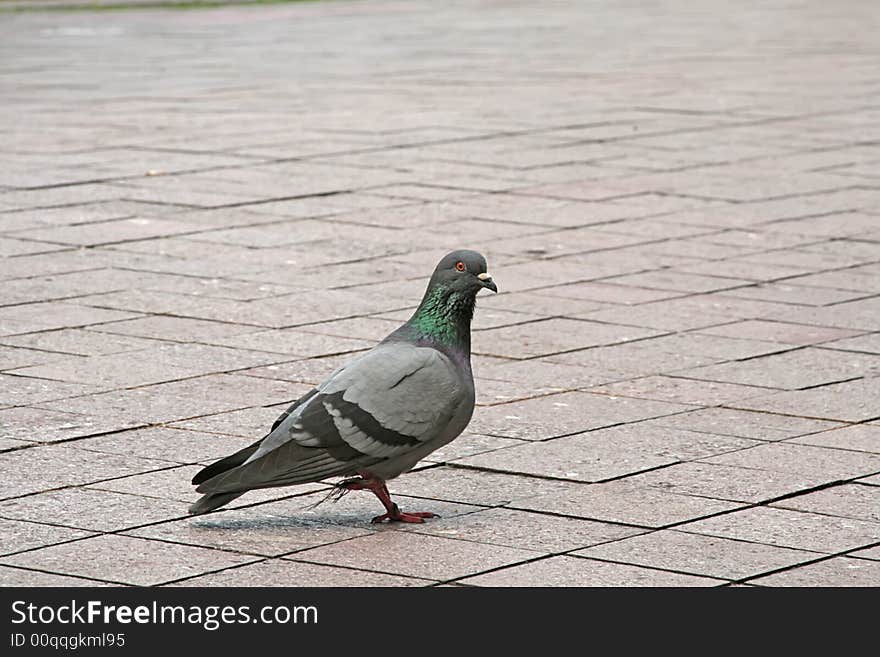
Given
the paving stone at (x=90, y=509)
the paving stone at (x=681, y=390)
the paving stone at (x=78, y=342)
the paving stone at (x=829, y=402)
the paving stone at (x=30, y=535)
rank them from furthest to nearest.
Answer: the paving stone at (x=78, y=342), the paving stone at (x=681, y=390), the paving stone at (x=829, y=402), the paving stone at (x=90, y=509), the paving stone at (x=30, y=535)

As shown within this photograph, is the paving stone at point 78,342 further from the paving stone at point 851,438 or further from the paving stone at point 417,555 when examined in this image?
the paving stone at point 851,438

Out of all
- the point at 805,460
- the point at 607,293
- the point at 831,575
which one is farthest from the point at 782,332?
the point at 831,575

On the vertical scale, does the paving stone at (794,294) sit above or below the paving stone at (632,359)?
below

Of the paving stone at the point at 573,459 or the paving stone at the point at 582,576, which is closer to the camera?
the paving stone at the point at 582,576

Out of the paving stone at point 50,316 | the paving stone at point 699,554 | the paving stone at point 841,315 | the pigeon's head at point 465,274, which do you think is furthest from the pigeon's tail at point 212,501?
the paving stone at point 841,315

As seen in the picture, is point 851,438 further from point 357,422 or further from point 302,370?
point 302,370

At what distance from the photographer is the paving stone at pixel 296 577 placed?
4.38 m

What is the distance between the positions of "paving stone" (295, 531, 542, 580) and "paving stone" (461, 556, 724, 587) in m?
0.07

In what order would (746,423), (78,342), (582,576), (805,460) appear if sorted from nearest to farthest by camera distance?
(582,576) < (805,460) < (746,423) < (78,342)

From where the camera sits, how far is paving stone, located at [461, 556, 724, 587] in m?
4.41

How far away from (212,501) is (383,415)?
52 cm

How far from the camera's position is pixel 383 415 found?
475cm
